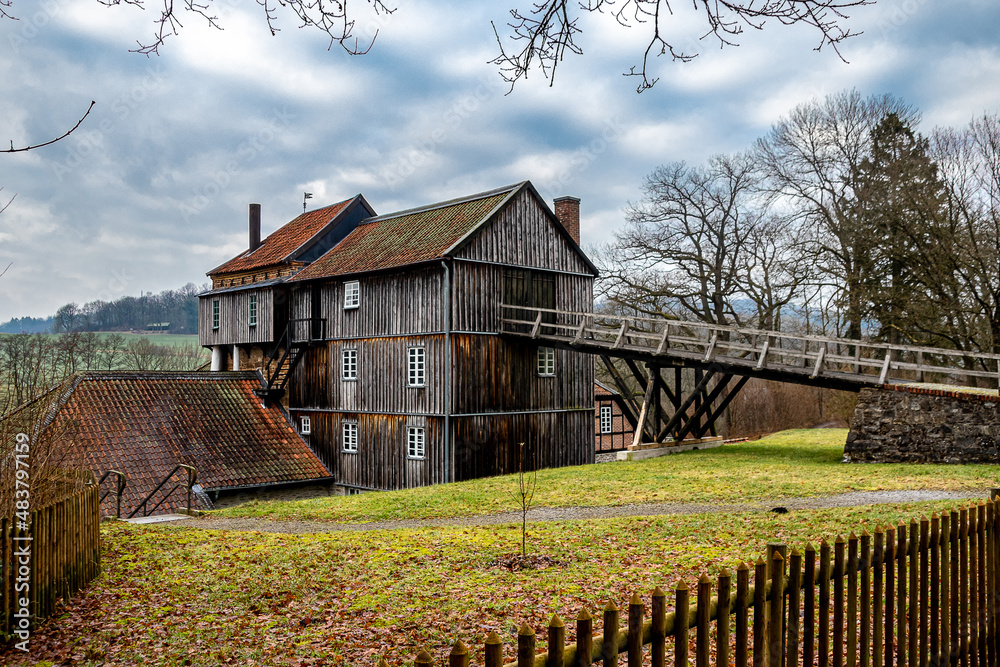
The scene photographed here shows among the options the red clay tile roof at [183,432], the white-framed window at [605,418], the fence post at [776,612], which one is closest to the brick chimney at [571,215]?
the red clay tile roof at [183,432]

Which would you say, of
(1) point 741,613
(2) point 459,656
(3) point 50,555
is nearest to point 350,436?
(3) point 50,555

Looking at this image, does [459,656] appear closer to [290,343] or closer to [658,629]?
[658,629]

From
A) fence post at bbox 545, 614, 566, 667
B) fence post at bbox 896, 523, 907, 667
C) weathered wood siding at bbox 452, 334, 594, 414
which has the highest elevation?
weathered wood siding at bbox 452, 334, 594, 414

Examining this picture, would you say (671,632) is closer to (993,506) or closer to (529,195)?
(993,506)

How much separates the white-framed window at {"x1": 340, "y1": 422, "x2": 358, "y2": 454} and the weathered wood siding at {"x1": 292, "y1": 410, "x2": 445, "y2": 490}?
149 millimetres

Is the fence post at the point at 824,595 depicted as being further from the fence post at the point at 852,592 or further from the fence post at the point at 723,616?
the fence post at the point at 723,616

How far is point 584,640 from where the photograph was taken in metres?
2.94

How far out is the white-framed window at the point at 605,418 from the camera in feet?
135

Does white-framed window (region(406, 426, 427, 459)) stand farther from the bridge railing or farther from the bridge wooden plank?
the bridge wooden plank

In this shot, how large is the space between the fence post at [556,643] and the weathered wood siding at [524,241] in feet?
70.1

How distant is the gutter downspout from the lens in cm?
2322

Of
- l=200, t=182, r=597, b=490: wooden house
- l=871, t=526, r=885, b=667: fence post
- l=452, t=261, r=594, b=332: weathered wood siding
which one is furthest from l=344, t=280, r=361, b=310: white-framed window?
l=871, t=526, r=885, b=667: fence post

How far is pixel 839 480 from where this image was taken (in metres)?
16.3

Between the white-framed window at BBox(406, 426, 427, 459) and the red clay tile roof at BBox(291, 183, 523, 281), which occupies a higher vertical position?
the red clay tile roof at BBox(291, 183, 523, 281)
